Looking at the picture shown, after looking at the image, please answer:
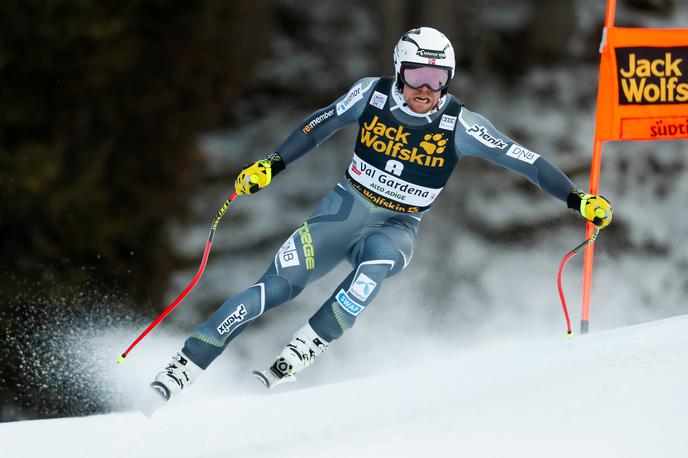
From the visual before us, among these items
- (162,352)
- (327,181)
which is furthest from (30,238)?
(327,181)

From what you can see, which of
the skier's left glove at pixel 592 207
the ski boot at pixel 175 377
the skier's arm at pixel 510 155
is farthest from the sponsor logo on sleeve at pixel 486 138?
the ski boot at pixel 175 377

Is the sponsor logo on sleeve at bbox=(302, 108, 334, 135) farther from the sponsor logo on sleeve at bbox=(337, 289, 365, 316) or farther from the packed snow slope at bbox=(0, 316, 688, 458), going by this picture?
the packed snow slope at bbox=(0, 316, 688, 458)

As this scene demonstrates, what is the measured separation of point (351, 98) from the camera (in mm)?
4500

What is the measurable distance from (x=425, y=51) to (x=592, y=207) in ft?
3.46

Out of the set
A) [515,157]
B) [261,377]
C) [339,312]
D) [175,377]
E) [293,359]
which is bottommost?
[175,377]

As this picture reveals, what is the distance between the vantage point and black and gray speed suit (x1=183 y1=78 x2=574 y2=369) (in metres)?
4.26

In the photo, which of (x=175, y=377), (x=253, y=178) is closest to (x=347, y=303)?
(x=253, y=178)

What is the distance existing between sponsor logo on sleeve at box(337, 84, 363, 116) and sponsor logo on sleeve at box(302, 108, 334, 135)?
0.21 ft

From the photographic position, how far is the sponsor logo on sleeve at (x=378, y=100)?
175 inches

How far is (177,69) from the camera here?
12.8 metres

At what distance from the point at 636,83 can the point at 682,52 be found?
0.31m

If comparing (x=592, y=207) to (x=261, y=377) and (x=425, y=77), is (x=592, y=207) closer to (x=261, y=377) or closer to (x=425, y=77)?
(x=425, y=77)

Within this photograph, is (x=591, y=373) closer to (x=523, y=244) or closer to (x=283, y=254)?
(x=283, y=254)

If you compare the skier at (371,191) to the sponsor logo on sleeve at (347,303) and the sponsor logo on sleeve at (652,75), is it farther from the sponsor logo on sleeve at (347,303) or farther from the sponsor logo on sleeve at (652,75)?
the sponsor logo on sleeve at (652,75)
